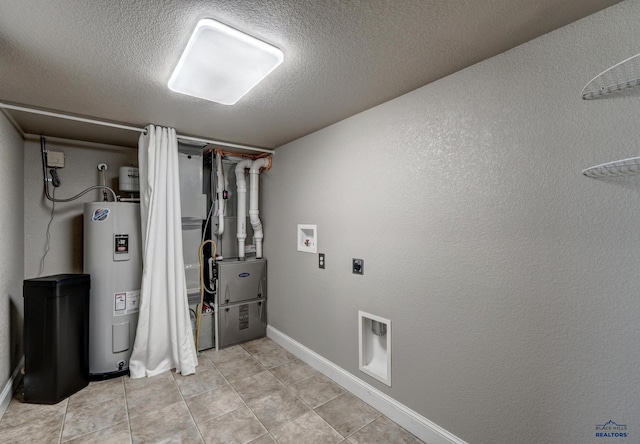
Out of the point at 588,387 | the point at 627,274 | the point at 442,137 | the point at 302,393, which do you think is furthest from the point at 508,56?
the point at 302,393

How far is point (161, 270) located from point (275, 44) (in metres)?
Result: 2.36

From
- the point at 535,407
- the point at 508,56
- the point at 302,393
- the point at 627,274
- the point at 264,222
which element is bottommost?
the point at 302,393

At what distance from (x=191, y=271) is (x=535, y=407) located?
3.13 m

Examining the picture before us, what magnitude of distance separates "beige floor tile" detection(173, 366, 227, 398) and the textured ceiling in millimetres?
2440

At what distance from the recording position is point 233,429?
204cm

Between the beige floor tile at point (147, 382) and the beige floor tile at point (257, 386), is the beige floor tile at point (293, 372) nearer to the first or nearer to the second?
the beige floor tile at point (257, 386)

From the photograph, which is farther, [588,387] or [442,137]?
[442,137]

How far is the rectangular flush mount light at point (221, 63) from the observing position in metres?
1.39

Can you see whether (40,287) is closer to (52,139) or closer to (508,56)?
(52,139)

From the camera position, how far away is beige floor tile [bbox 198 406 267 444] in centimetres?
194

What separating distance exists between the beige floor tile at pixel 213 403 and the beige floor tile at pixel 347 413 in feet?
2.35

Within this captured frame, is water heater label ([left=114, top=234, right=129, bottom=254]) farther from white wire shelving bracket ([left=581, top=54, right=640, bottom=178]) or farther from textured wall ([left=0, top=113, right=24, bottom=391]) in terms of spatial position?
white wire shelving bracket ([left=581, top=54, right=640, bottom=178])

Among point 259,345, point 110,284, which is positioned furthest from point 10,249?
point 259,345

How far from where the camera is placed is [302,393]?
97.6 inches
